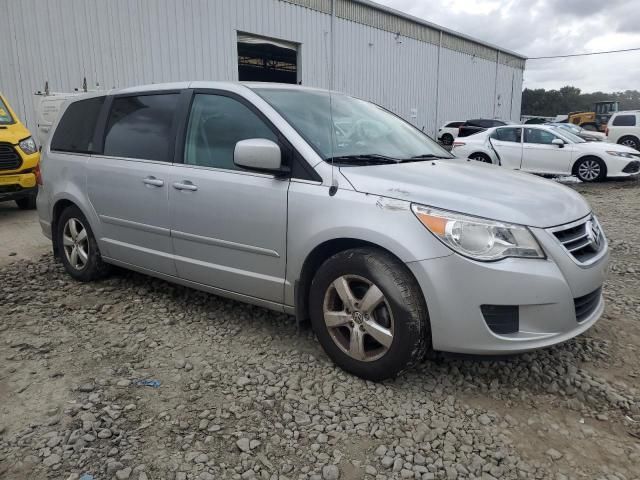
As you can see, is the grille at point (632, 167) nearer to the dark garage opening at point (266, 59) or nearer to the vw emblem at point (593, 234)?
the vw emblem at point (593, 234)

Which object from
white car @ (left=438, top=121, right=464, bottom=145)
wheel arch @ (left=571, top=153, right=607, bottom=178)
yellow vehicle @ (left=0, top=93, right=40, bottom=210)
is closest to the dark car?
white car @ (left=438, top=121, right=464, bottom=145)

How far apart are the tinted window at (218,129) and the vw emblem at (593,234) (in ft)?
6.49

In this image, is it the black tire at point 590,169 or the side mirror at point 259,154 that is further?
the black tire at point 590,169

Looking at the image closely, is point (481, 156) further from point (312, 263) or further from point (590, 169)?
point (312, 263)

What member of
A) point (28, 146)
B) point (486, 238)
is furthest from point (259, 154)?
point (28, 146)

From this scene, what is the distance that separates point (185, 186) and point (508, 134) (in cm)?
1122

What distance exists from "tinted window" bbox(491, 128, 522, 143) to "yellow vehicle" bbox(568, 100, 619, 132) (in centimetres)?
2008

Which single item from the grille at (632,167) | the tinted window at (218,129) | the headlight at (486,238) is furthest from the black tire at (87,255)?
the grille at (632,167)

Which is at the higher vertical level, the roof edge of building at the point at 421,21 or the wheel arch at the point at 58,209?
the roof edge of building at the point at 421,21

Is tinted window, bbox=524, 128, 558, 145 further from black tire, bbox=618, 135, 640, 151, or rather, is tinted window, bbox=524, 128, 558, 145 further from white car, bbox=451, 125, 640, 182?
black tire, bbox=618, 135, 640, 151

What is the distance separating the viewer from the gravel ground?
7.46 ft

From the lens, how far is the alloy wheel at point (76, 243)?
4516 millimetres

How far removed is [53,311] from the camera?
401 centimetres

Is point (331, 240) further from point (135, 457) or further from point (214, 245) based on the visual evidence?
point (135, 457)
